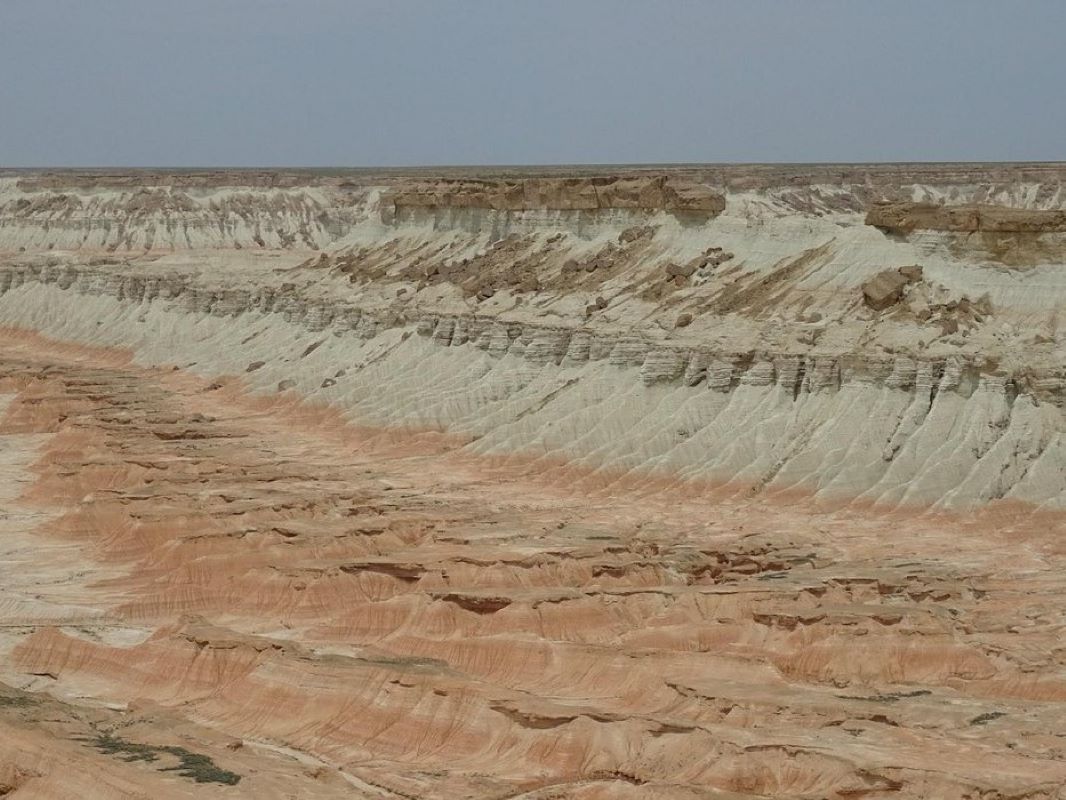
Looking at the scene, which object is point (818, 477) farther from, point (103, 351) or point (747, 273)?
point (103, 351)

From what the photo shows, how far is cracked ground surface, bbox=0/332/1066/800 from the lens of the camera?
16.0 metres

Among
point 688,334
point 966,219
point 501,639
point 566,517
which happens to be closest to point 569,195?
point 688,334

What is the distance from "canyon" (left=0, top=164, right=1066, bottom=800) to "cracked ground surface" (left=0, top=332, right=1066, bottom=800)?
0.24 ft

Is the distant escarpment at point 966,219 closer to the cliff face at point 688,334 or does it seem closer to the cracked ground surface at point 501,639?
the cliff face at point 688,334

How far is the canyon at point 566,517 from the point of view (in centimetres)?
1700

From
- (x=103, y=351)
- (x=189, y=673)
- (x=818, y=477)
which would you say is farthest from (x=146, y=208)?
(x=189, y=673)

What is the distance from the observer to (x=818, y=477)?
3288 cm

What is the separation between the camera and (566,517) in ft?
104

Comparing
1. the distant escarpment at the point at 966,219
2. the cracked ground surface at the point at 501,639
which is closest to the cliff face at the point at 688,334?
the distant escarpment at the point at 966,219

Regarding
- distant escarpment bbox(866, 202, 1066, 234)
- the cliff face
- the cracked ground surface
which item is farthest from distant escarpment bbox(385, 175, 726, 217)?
the cracked ground surface

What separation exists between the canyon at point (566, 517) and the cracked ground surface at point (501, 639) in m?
0.07

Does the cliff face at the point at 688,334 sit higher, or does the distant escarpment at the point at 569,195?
the distant escarpment at the point at 569,195

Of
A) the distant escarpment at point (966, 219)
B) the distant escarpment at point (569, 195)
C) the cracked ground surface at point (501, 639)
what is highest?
the distant escarpment at point (966, 219)

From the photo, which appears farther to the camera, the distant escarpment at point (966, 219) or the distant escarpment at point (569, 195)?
the distant escarpment at point (569, 195)
